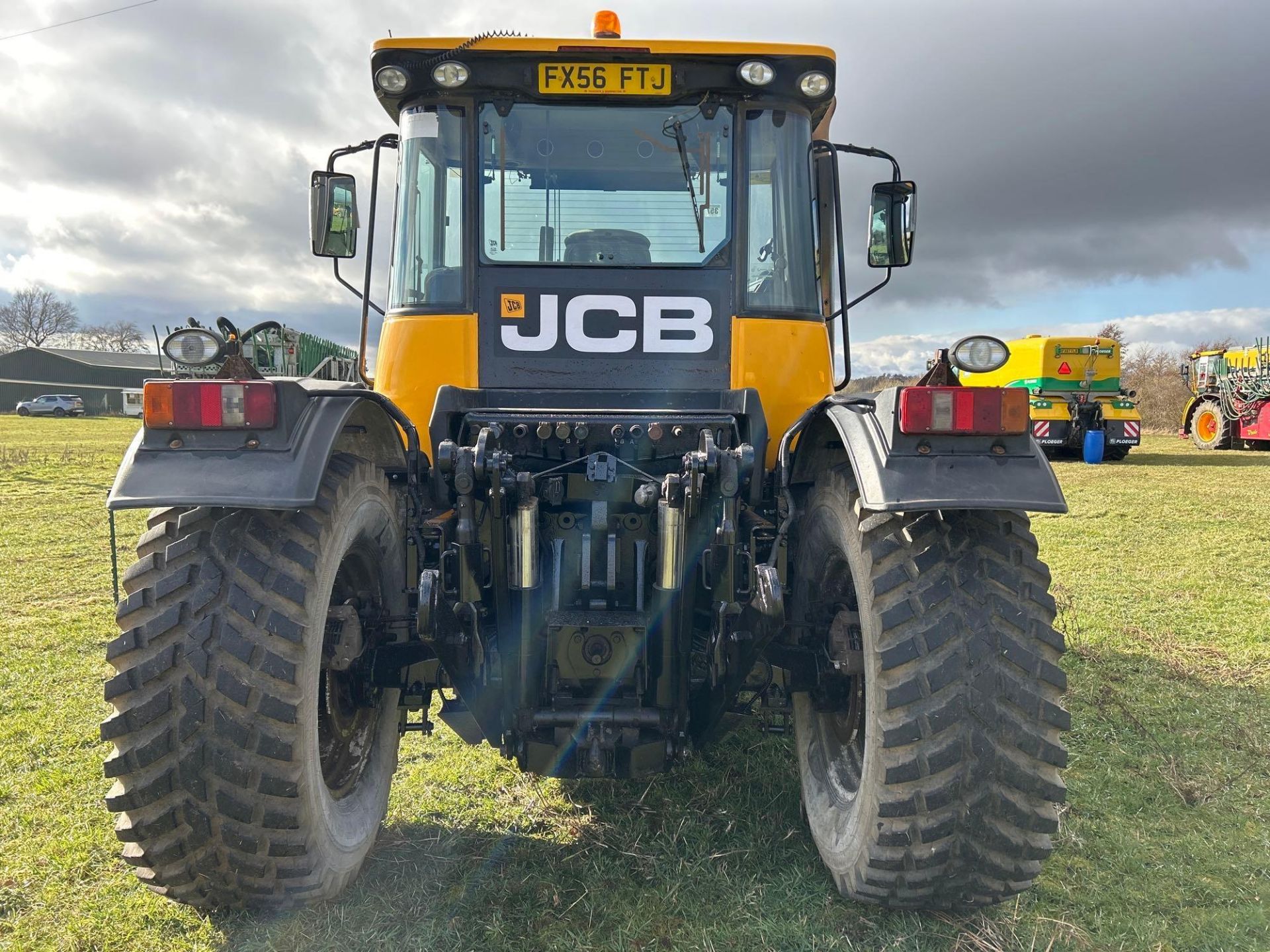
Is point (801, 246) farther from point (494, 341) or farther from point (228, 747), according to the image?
point (228, 747)

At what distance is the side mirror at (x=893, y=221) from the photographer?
372 centimetres

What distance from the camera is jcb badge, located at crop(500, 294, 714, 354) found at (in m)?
3.22

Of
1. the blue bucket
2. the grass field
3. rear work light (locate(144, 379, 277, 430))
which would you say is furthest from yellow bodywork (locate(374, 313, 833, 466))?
the blue bucket

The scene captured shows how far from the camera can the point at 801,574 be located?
2.91m

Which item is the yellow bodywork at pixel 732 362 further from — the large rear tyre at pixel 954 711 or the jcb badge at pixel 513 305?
the large rear tyre at pixel 954 711

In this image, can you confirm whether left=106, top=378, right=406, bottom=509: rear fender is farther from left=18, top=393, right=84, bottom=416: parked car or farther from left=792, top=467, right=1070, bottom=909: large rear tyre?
left=18, top=393, right=84, bottom=416: parked car

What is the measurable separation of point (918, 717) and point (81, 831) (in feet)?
10.3

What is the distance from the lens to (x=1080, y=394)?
1988cm

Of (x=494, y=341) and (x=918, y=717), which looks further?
(x=494, y=341)

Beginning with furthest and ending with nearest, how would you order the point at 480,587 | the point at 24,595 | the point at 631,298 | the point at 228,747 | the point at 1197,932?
the point at 24,595 → the point at 631,298 → the point at 480,587 → the point at 1197,932 → the point at 228,747

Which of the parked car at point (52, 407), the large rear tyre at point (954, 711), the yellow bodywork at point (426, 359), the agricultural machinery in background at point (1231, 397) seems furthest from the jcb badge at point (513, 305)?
the parked car at point (52, 407)

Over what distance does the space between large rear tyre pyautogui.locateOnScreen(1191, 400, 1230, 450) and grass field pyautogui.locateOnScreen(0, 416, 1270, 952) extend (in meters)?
20.8

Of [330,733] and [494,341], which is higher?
[494,341]

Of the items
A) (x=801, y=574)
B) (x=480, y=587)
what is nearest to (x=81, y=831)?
(x=480, y=587)
